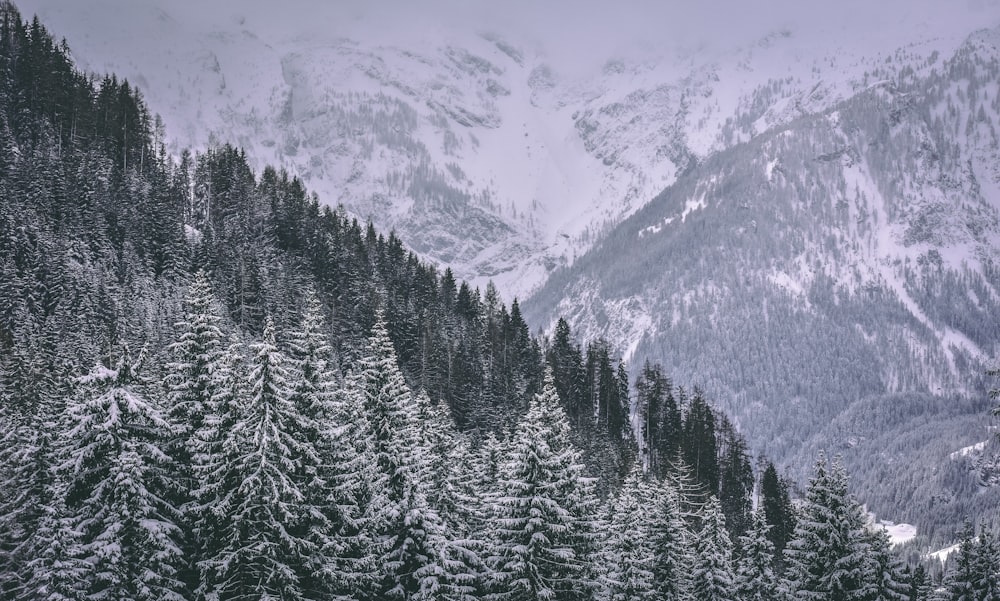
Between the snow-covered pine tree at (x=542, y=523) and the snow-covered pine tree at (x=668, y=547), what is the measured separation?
10017 millimetres

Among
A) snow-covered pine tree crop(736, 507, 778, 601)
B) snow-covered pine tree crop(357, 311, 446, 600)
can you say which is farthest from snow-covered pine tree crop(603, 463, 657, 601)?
snow-covered pine tree crop(357, 311, 446, 600)

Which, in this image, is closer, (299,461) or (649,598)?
(299,461)

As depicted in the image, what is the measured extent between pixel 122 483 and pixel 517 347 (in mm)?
74419

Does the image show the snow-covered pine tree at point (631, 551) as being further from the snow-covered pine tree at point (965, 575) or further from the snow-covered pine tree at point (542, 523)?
the snow-covered pine tree at point (965, 575)

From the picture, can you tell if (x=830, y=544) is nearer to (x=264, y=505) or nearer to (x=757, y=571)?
(x=757, y=571)

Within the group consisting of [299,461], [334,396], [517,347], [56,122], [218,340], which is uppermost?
[56,122]

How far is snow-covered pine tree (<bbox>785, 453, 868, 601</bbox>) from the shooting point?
119ft

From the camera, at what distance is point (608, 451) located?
81.2 meters

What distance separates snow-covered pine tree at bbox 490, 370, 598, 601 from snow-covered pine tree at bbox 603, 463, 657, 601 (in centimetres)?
524

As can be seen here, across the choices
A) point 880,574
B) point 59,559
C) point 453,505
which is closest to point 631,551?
point 453,505

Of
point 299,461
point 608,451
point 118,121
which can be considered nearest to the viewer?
point 299,461

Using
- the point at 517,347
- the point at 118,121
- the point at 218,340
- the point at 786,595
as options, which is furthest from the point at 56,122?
the point at 786,595

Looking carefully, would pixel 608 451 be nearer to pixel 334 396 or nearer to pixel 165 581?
pixel 334 396

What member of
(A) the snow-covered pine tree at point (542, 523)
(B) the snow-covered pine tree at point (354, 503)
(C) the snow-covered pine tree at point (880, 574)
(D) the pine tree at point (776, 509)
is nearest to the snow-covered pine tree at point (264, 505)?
(B) the snow-covered pine tree at point (354, 503)
